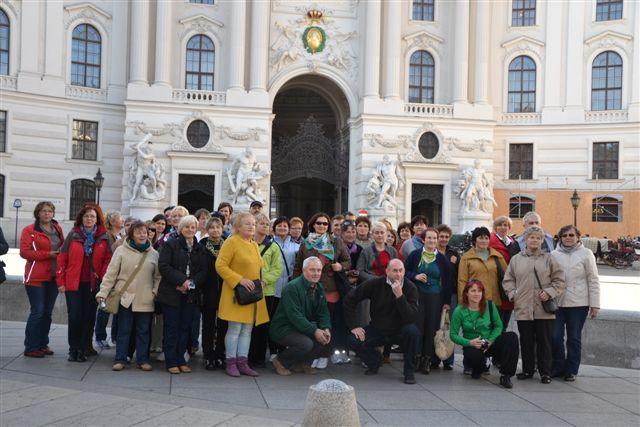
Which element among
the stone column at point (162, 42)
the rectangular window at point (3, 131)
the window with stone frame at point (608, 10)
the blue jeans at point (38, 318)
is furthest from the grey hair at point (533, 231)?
the window with stone frame at point (608, 10)

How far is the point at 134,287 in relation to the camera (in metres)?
9.36

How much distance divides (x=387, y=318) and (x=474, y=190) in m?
27.2

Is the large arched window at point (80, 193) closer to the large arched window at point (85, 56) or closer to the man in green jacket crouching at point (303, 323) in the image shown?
the large arched window at point (85, 56)

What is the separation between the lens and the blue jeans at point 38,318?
32.3ft

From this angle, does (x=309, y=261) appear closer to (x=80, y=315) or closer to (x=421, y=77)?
(x=80, y=315)

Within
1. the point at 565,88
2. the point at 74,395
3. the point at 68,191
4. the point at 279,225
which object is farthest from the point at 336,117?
the point at 74,395

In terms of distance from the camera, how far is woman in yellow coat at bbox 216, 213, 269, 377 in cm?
914

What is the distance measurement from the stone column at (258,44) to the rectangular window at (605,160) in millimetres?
19390

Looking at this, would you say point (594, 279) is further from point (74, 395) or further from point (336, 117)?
point (336, 117)

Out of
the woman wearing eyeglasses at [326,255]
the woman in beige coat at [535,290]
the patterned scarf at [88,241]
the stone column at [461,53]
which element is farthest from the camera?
the stone column at [461,53]

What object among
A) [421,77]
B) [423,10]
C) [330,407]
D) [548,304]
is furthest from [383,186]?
[330,407]

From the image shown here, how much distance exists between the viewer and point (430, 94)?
38562 millimetres

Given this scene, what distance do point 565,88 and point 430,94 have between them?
783 centimetres

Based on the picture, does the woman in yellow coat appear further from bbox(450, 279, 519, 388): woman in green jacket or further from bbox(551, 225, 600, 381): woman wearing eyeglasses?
bbox(551, 225, 600, 381): woman wearing eyeglasses
